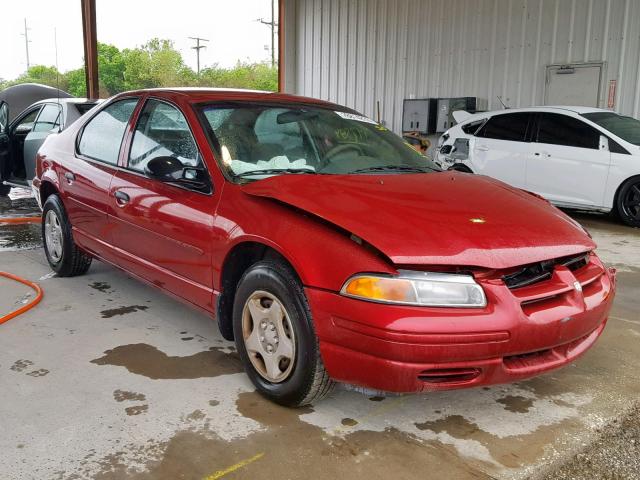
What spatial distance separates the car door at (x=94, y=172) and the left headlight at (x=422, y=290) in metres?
2.12

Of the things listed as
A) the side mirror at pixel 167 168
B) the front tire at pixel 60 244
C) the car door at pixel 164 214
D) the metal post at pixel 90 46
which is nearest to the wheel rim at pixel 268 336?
the car door at pixel 164 214

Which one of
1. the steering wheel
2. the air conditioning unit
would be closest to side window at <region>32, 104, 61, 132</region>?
the steering wheel

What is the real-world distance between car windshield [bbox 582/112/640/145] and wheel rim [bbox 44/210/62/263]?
6729mm

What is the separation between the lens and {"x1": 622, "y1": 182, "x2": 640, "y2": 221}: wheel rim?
7.43 metres

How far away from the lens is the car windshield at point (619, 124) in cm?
765

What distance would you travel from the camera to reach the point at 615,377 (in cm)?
297

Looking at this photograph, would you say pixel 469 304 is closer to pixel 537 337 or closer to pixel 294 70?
pixel 537 337

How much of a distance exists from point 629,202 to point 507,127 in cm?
204

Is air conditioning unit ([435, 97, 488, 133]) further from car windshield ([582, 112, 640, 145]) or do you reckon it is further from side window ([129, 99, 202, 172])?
side window ([129, 99, 202, 172])

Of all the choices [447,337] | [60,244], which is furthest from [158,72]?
[447,337]

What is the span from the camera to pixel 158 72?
20266 millimetres

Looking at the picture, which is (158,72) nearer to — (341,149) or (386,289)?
(341,149)

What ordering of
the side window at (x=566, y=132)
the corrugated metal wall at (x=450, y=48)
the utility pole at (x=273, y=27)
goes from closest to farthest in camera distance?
the side window at (x=566, y=132)
the corrugated metal wall at (x=450, y=48)
the utility pole at (x=273, y=27)

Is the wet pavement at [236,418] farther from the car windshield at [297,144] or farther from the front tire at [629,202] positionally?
the front tire at [629,202]
